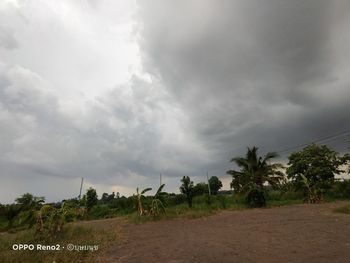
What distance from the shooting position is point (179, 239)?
11.5m

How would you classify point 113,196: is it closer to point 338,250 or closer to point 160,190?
point 160,190

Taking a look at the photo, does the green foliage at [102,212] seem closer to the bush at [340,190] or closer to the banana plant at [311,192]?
the banana plant at [311,192]

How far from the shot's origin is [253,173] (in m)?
27.3

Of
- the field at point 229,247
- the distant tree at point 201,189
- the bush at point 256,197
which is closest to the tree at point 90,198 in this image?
the distant tree at point 201,189

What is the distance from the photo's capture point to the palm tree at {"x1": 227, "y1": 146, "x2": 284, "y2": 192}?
26.8m

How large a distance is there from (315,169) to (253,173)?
628cm

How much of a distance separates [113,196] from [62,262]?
64978 millimetres

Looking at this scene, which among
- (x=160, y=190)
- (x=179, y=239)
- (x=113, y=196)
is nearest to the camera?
(x=179, y=239)

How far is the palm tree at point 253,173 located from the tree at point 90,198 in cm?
1878

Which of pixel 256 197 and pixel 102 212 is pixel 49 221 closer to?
pixel 256 197

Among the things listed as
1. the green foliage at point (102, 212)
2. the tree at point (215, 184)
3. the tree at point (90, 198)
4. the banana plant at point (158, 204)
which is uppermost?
the tree at point (215, 184)

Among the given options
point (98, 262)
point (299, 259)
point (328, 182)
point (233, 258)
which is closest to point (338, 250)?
point (299, 259)

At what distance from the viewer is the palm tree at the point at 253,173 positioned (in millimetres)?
26803

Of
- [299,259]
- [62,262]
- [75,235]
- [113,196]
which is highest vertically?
[113,196]
